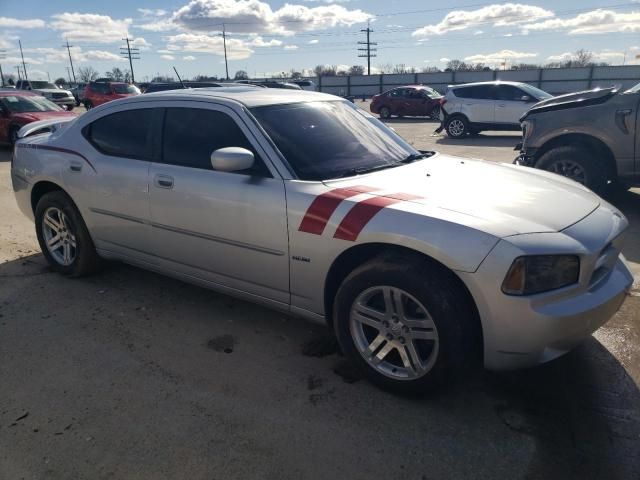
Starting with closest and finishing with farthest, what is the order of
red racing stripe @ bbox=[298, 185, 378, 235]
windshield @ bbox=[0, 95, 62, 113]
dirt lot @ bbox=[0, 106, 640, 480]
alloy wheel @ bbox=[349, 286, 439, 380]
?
dirt lot @ bbox=[0, 106, 640, 480], alloy wheel @ bbox=[349, 286, 439, 380], red racing stripe @ bbox=[298, 185, 378, 235], windshield @ bbox=[0, 95, 62, 113]

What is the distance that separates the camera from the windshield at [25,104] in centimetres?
1271

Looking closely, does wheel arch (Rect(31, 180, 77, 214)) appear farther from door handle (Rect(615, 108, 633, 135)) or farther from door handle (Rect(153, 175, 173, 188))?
door handle (Rect(615, 108, 633, 135))

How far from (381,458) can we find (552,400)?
1058 millimetres

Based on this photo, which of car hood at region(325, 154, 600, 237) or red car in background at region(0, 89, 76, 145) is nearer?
car hood at region(325, 154, 600, 237)

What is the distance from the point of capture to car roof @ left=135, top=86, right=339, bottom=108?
349 cm

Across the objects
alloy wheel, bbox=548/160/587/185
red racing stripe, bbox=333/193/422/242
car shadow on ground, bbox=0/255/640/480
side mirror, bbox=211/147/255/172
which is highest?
side mirror, bbox=211/147/255/172

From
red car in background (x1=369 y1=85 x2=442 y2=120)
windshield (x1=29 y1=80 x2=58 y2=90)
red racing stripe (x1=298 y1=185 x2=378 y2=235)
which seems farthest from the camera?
windshield (x1=29 y1=80 x2=58 y2=90)

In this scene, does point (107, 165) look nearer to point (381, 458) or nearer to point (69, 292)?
point (69, 292)

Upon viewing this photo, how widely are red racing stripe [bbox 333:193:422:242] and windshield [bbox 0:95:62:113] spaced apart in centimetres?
1302

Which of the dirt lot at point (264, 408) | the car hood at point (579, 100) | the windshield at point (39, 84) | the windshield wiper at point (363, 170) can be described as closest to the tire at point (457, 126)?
the car hood at point (579, 100)

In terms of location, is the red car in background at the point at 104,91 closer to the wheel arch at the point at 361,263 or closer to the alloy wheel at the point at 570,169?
the alloy wheel at the point at 570,169

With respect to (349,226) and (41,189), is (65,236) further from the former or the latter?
(349,226)

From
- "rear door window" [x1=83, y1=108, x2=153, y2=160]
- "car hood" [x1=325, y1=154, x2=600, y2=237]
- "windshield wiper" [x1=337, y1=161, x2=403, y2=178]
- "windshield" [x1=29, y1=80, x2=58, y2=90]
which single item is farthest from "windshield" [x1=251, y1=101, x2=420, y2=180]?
"windshield" [x1=29, y1=80, x2=58, y2=90]

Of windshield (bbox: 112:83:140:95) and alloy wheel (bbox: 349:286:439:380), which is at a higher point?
windshield (bbox: 112:83:140:95)
